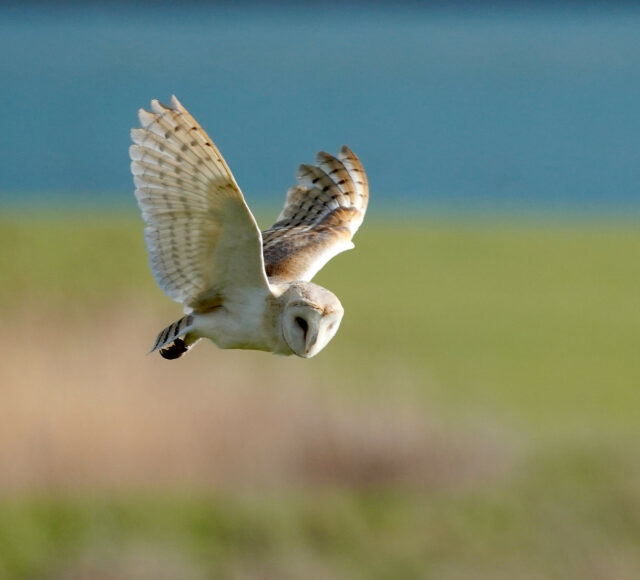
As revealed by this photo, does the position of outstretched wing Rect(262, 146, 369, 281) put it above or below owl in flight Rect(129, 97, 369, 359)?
above

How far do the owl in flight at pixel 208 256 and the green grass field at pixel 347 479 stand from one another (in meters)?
9.32

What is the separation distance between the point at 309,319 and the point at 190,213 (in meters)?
0.53

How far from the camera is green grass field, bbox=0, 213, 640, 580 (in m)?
15.7

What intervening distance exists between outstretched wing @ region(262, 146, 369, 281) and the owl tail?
1.61ft

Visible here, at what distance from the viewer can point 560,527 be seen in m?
18.8

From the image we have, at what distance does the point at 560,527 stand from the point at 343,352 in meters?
3.61

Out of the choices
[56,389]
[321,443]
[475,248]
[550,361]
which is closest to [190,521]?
[321,443]

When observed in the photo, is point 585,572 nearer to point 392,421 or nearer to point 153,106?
point 392,421

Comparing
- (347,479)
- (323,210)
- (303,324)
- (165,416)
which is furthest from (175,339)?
(347,479)

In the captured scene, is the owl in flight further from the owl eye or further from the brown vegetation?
the brown vegetation

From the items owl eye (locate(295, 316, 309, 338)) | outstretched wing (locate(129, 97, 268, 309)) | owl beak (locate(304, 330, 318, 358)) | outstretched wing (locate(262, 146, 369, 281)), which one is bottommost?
owl beak (locate(304, 330, 318, 358))

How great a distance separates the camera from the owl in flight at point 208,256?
383cm

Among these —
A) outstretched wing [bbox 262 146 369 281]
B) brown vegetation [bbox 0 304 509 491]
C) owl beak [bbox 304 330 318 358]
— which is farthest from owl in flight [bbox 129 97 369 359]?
brown vegetation [bbox 0 304 509 491]

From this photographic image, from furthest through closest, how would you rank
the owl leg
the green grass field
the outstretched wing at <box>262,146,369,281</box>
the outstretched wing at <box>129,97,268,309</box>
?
the green grass field, the outstretched wing at <box>262,146,369,281</box>, the owl leg, the outstretched wing at <box>129,97,268,309</box>
